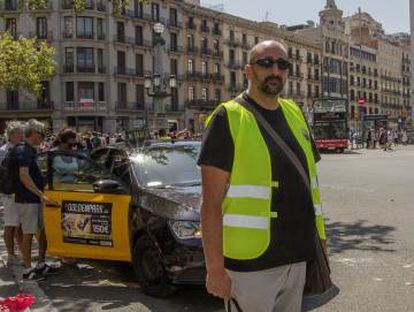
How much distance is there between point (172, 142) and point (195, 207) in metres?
1.97

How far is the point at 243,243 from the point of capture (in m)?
2.87

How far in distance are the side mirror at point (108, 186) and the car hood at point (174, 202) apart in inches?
14.6

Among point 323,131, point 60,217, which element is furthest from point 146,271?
point 323,131

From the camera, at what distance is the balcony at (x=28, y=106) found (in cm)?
6103

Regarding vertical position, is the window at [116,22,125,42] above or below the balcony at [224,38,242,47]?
below

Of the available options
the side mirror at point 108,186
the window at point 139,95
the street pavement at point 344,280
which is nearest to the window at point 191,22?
the window at point 139,95

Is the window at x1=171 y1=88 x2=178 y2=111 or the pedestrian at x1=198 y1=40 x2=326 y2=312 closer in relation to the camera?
the pedestrian at x1=198 y1=40 x2=326 y2=312

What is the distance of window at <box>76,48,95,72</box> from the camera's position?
61469 millimetres

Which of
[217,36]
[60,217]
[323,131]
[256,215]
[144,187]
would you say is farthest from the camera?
[217,36]

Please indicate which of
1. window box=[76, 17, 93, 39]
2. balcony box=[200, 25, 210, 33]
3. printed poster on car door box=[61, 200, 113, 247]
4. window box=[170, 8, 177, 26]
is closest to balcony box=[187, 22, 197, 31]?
balcony box=[200, 25, 210, 33]

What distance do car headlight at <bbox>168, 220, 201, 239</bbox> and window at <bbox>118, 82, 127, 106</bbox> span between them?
59.8m

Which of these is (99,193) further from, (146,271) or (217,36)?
(217,36)

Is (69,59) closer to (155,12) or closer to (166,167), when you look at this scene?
(155,12)

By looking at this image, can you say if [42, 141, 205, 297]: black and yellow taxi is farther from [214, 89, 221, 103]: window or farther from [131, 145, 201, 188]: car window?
[214, 89, 221, 103]: window
